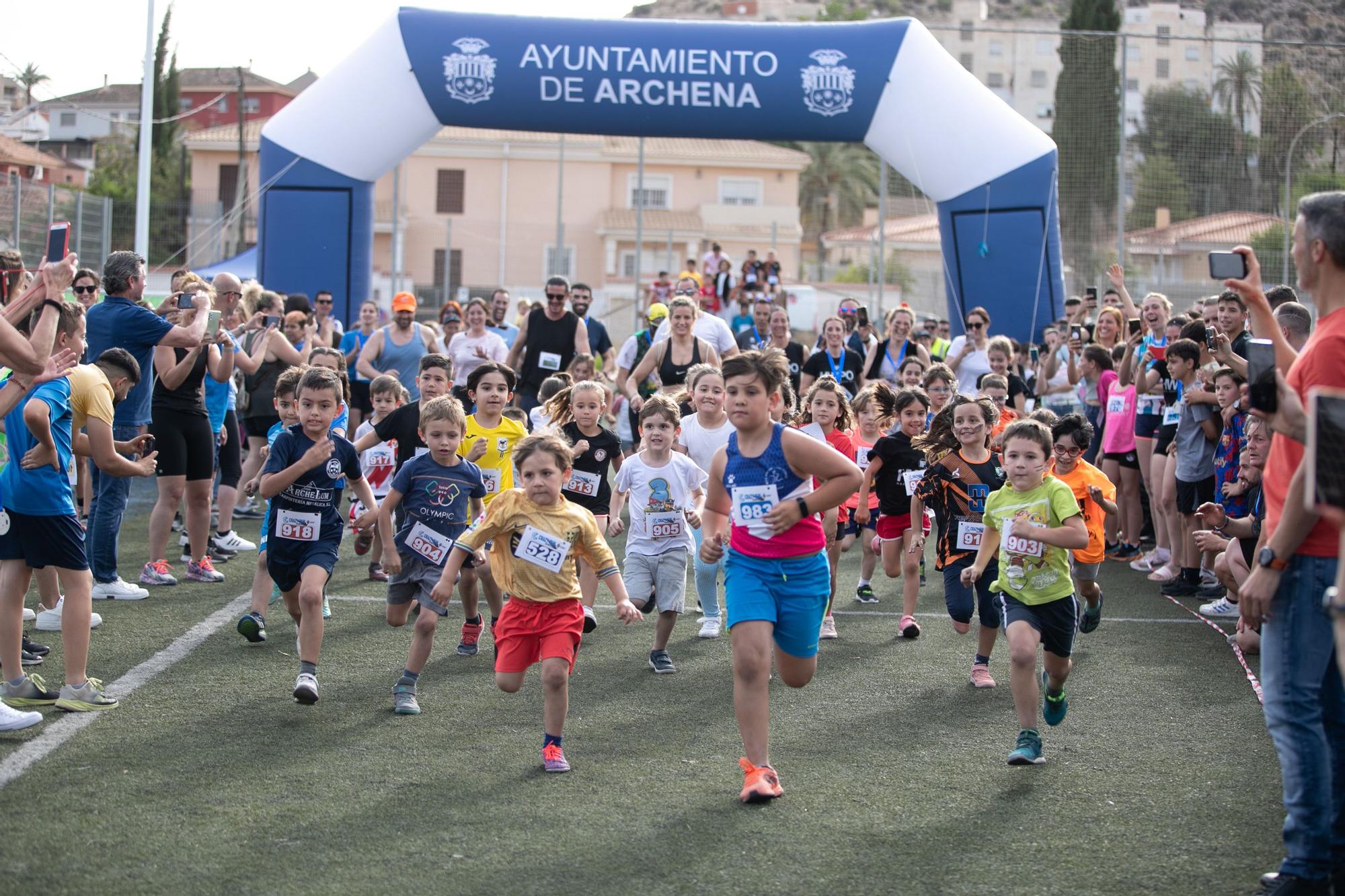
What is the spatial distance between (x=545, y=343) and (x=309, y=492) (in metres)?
5.93

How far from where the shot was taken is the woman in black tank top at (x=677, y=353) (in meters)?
10.5

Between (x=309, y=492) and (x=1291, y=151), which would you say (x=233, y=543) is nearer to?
(x=309, y=492)

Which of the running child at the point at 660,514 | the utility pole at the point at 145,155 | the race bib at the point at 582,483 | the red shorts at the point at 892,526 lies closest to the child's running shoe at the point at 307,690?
the running child at the point at 660,514

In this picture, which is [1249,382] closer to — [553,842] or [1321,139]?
[553,842]

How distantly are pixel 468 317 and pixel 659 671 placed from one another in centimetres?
626

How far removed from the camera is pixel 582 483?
313 inches

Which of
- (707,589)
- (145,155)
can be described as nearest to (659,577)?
(707,589)

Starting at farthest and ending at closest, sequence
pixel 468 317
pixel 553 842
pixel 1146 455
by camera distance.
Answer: pixel 468 317 → pixel 1146 455 → pixel 553 842

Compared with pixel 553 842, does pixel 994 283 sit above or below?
above

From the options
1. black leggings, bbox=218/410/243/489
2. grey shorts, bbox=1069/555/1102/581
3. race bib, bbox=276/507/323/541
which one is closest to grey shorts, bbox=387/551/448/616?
race bib, bbox=276/507/323/541

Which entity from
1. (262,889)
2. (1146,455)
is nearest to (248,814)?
(262,889)

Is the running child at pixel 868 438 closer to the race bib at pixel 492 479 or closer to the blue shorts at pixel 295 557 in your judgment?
the race bib at pixel 492 479

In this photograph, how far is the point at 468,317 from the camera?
1254cm

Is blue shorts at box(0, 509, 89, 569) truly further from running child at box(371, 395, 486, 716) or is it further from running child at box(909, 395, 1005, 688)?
running child at box(909, 395, 1005, 688)
